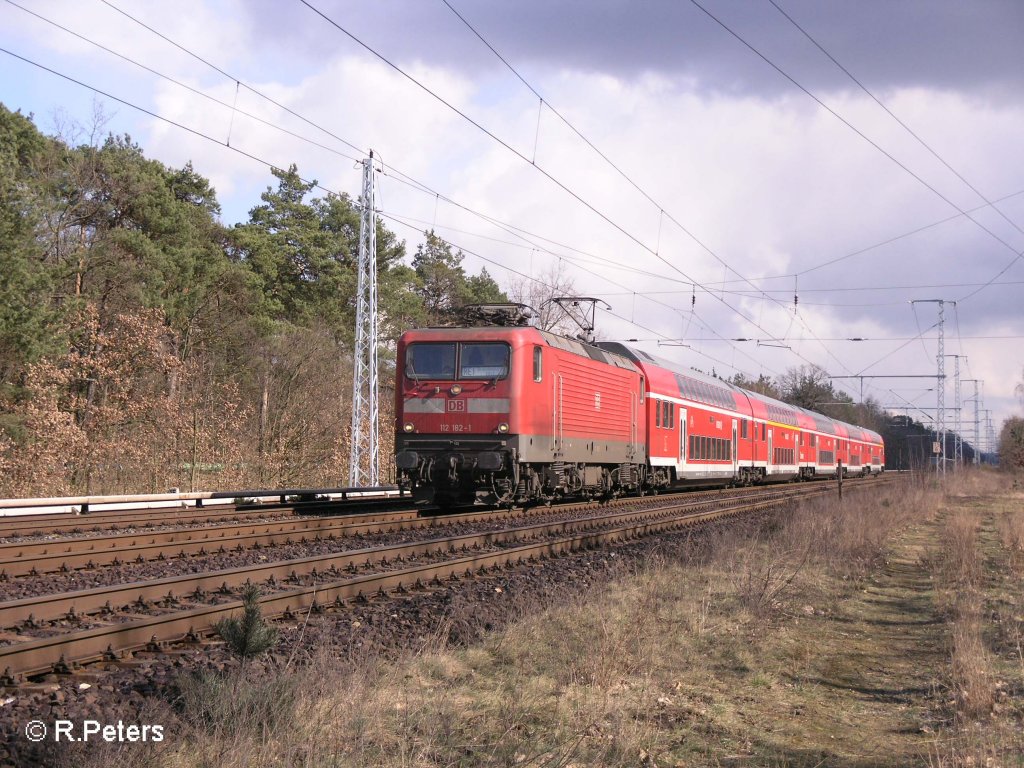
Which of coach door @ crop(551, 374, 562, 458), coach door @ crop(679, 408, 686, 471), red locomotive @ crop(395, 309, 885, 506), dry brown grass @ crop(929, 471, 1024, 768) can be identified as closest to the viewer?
dry brown grass @ crop(929, 471, 1024, 768)

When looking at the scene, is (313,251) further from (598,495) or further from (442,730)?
(442,730)

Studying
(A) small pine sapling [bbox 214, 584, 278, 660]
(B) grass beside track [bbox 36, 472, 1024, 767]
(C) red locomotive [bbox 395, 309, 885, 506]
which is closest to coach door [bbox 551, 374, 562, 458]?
(C) red locomotive [bbox 395, 309, 885, 506]

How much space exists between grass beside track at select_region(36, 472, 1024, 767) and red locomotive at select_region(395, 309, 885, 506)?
6.27m

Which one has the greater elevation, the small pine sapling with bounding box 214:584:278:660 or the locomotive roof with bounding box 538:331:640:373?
the locomotive roof with bounding box 538:331:640:373

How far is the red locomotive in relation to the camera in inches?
677

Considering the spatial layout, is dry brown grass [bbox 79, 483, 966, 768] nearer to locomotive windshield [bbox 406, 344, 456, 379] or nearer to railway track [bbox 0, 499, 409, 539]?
locomotive windshield [bbox 406, 344, 456, 379]

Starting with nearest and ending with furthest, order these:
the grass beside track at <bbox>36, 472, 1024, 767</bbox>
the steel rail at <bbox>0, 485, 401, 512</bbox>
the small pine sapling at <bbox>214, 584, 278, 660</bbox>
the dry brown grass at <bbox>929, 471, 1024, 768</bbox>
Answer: the grass beside track at <bbox>36, 472, 1024, 767</bbox>, the dry brown grass at <bbox>929, 471, 1024, 768</bbox>, the small pine sapling at <bbox>214, 584, 278, 660</bbox>, the steel rail at <bbox>0, 485, 401, 512</bbox>

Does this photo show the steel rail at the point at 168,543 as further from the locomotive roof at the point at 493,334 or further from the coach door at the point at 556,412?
the locomotive roof at the point at 493,334

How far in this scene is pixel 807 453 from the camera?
46031 millimetres

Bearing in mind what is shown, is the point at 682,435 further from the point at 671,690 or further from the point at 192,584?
the point at 671,690

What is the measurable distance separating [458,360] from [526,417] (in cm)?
172

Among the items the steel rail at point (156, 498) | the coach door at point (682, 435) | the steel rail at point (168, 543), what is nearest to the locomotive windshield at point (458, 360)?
the steel rail at point (168, 543)

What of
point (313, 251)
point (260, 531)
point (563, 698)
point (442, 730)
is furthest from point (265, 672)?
point (313, 251)

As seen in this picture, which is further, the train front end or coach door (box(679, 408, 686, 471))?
coach door (box(679, 408, 686, 471))
